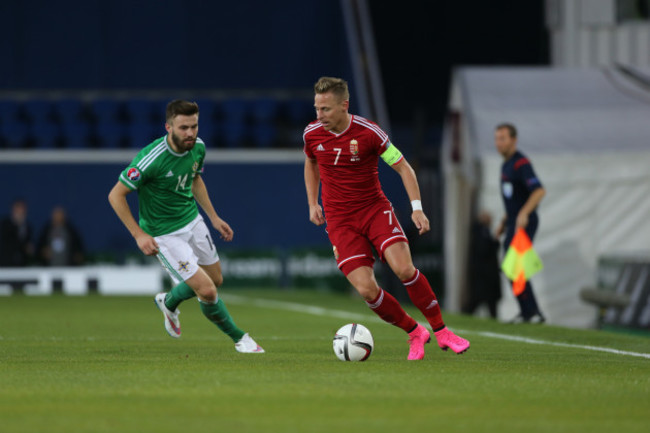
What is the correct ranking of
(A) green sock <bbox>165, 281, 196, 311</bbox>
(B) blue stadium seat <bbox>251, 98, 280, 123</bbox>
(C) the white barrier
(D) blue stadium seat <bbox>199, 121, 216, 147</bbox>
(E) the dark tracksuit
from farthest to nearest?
(B) blue stadium seat <bbox>251, 98, 280, 123</bbox>, (D) blue stadium seat <bbox>199, 121, 216, 147</bbox>, (C) the white barrier, (E) the dark tracksuit, (A) green sock <bbox>165, 281, 196, 311</bbox>

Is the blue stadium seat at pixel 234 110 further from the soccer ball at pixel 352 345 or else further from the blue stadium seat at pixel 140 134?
the soccer ball at pixel 352 345

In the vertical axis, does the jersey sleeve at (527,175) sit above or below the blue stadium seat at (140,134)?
above

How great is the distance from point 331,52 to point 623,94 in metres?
12.5

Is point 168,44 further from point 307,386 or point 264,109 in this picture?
point 307,386

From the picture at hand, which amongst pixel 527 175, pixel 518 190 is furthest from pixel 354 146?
pixel 518 190

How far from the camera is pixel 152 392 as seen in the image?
5.96m

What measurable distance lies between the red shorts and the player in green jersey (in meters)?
0.95

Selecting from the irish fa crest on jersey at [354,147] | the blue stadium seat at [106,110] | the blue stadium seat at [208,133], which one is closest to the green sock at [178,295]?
the irish fa crest on jersey at [354,147]

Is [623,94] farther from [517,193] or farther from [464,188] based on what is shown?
[517,193]

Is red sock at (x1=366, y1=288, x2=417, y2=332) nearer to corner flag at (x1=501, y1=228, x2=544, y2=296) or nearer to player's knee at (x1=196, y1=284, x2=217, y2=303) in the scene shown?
player's knee at (x1=196, y1=284, x2=217, y2=303)

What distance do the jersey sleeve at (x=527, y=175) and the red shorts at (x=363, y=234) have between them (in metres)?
4.51

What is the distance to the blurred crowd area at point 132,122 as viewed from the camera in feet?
87.8

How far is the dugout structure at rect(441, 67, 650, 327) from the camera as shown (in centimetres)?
1588

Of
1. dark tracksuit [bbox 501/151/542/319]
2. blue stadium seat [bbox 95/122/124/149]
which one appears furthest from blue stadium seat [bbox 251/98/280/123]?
dark tracksuit [bbox 501/151/542/319]
